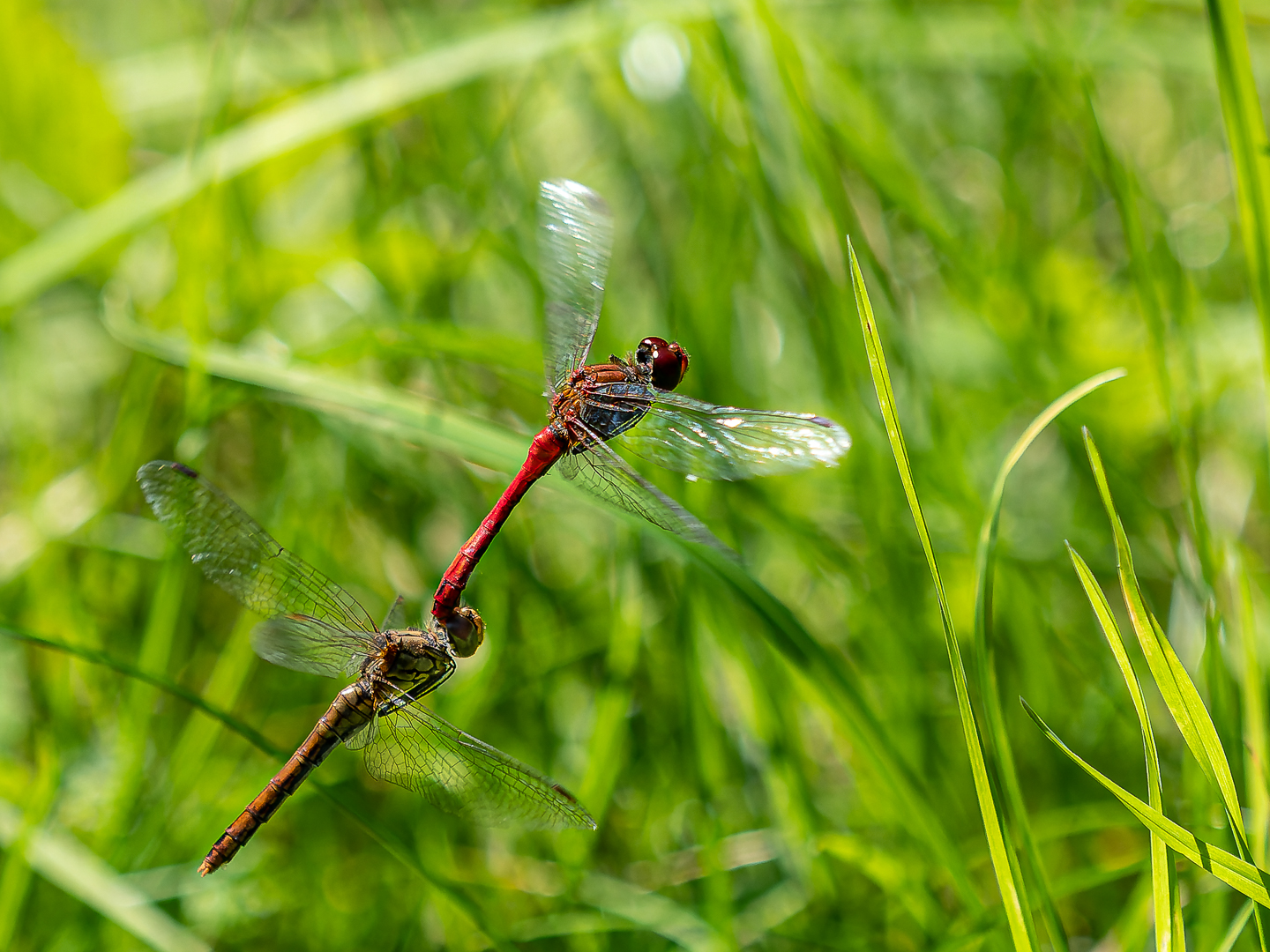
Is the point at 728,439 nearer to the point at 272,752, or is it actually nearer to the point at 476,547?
the point at 476,547

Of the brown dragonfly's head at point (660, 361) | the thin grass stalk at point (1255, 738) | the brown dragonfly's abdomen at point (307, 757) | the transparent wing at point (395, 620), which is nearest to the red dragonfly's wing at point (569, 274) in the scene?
the brown dragonfly's head at point (660, 361)

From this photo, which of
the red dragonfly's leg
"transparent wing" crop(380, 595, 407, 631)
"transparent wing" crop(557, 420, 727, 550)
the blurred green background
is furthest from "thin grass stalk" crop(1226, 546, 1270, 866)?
"transparent wing" crop(380, 595, 407, 631)

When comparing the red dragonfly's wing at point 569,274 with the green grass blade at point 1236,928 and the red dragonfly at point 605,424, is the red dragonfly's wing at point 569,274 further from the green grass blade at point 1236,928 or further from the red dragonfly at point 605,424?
the green grass blade at point 1236,928

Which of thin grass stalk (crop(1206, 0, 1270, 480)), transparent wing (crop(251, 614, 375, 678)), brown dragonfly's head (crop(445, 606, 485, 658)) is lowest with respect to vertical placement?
transparent wing (crop(251, 614, 375, 678))

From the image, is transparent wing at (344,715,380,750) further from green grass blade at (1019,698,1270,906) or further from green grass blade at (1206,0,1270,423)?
green grass blade at (1206,0,1270,423)

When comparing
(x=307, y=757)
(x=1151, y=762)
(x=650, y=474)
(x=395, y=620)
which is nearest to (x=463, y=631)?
(x=395, y=620)

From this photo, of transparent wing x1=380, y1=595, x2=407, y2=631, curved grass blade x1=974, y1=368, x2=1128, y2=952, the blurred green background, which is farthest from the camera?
the blurred green background
